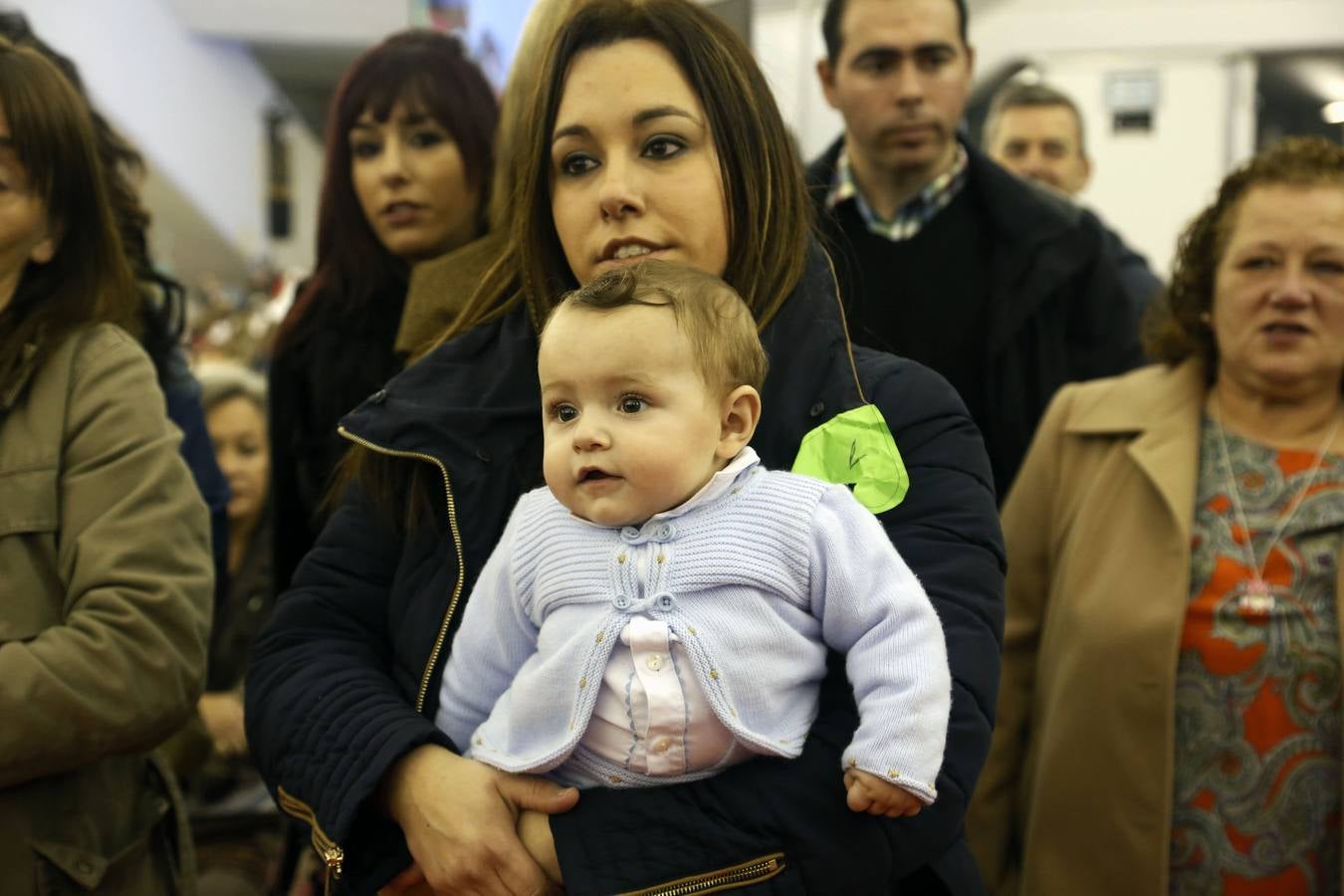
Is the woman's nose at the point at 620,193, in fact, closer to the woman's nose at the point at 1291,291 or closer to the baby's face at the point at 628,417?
the baby's face at the point at 628,417

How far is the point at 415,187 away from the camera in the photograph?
9.75 ft

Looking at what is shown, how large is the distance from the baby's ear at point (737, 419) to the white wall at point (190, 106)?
37.3 feet

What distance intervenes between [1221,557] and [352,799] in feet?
5.62

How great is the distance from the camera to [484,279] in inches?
78.6

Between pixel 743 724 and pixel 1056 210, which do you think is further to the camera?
pixel 1056 210

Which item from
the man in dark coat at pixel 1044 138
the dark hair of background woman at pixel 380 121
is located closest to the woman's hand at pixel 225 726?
the dark hair of background woman at pixel 380 121

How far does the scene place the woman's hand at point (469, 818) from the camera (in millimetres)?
1503

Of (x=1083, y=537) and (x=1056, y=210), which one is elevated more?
(x=1056, y=210)

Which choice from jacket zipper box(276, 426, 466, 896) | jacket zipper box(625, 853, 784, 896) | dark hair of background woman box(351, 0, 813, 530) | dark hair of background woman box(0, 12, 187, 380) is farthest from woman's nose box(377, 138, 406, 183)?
jacket zipper box(625, 853, 784, 896)

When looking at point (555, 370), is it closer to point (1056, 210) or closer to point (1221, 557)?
point (1221, 557)

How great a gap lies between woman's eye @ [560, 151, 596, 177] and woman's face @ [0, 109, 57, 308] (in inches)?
36.0

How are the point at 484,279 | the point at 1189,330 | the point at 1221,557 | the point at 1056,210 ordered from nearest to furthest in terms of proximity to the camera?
the point at 484,279 < the point at 1221,557 < the point at 1189,330 < the point at 1056,210

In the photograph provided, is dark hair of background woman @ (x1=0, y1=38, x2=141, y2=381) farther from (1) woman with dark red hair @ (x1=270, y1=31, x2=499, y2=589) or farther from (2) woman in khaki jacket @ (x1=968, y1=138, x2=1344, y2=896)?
(2) woman in khaki jacket @ (x1=968, y1=138, x2=1344, y2=896)

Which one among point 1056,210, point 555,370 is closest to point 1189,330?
point 1056,210
